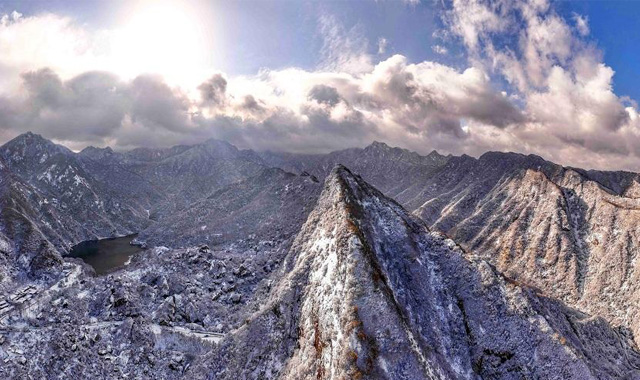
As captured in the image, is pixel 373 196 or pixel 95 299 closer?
pixel 95 299

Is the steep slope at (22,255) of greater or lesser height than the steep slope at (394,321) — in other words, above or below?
below

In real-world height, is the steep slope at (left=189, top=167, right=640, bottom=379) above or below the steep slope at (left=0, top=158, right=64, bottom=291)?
above

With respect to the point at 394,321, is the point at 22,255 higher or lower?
lower

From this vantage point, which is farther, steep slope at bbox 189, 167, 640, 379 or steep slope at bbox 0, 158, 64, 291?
steep slope at bbox 0, 158, 64, 291

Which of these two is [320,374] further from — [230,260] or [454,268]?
[230,260]

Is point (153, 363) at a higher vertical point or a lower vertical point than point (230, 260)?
lower

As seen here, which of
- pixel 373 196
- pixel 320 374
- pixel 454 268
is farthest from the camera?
pixel 373 196

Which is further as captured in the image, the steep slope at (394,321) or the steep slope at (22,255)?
the steep slope at (22,255)

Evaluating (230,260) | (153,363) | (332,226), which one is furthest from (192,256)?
(332,226)
